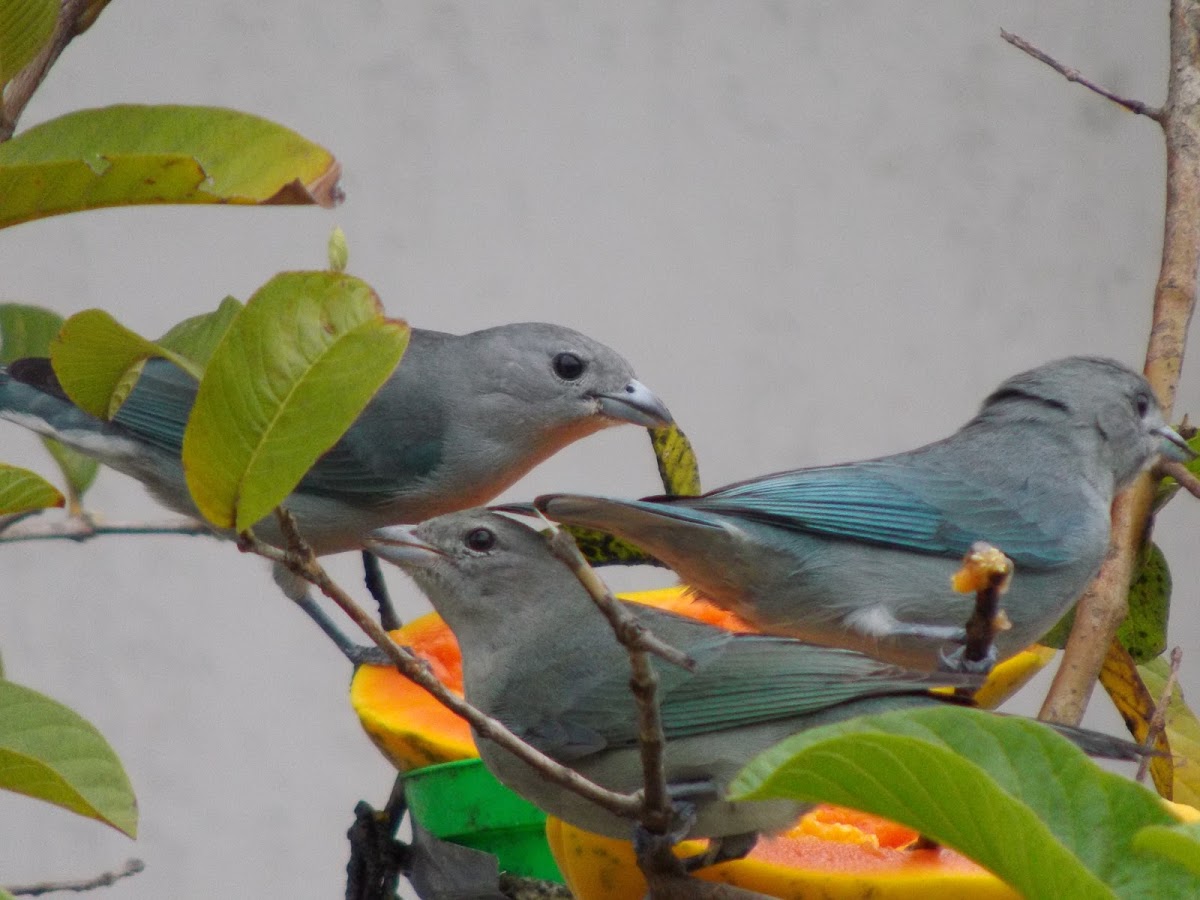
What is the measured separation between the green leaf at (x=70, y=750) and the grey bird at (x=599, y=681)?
40cm

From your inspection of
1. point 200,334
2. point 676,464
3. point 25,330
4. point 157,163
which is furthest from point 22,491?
point 676,464

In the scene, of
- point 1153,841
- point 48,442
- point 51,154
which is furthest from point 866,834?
point 48,442

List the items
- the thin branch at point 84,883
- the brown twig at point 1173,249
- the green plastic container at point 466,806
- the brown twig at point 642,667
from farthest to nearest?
the brown twig at point 1173,249 < the green plastic container at point 466,806 < the thin branch at point 84,883 < the brown twig at point 642,667

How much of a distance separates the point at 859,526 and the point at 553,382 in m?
0.80

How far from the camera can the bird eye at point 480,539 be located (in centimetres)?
197

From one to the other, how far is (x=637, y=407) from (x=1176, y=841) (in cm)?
198

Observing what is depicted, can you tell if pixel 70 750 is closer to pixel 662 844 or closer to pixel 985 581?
pixel 662 844

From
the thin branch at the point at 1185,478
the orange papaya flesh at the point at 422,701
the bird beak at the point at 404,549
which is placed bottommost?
the orange papaya flesh at the point at 422,701

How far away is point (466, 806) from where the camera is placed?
178 centimetres

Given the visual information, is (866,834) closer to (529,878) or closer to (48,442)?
(529,878)

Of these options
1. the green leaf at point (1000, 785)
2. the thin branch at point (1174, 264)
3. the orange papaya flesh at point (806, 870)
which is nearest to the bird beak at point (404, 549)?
the orange papaya flesh at point (806, 870)

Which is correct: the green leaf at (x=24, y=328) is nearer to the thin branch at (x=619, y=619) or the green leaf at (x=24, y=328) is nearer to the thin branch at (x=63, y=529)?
the thin branch at (x=63, y=529)

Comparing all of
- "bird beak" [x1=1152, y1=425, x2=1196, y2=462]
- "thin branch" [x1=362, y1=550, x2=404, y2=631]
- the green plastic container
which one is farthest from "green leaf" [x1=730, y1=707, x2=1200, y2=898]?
"thin branch" [x1=362, y1=550, x2=404, y2=631]

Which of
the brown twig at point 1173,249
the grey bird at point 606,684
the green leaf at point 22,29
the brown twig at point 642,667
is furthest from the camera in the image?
the brown twig at point 1173,249
